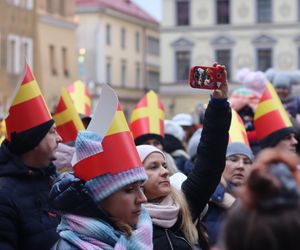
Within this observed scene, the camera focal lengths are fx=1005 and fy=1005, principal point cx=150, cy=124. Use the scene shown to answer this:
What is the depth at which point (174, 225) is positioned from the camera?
4715mm

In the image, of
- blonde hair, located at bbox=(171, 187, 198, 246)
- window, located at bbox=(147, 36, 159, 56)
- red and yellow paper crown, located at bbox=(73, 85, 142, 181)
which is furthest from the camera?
window, located at bbox=(147, 36, 159, 56)

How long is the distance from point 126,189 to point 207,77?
78 cm

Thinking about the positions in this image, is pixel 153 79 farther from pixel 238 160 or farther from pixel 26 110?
pixel 26 110

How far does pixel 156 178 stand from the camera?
493 cm

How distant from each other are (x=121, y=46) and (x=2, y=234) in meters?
58.1

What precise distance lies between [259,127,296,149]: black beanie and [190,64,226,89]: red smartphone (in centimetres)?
232

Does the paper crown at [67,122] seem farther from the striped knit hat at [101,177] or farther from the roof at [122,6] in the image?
the roof at [122,6]

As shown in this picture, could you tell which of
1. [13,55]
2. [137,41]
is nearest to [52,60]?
[13,55]

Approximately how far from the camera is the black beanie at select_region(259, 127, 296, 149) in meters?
6.80

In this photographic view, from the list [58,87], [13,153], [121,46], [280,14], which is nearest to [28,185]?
[13,153]

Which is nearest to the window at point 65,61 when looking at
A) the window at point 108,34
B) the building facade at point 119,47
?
the building facade at point 119,47

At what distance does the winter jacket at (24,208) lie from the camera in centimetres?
446

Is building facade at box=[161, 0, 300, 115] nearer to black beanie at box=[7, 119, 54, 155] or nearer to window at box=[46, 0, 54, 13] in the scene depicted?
window at box=[46, 0, 54, 13]

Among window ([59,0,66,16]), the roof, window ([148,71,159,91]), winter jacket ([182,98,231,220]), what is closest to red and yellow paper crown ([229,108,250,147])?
winter jacket ([182,98,231,220])
